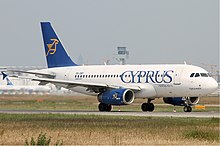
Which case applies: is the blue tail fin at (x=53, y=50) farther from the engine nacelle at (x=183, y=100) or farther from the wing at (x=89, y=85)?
the engine nacelle at (x=183, y=100)

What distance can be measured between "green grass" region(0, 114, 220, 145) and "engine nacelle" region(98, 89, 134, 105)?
15.4 m

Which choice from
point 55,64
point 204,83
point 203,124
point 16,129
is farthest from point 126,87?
point 16,129

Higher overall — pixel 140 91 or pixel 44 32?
pixel 44 32

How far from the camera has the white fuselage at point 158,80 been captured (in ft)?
169

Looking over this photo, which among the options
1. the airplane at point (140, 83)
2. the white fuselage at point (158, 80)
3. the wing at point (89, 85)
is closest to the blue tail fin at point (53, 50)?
the airplane at point (140, 83)

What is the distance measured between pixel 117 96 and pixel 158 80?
3351 millimetres

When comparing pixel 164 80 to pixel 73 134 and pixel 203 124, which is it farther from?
pixel 73 134

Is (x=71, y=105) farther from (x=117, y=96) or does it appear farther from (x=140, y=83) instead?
(x=117, y=96)

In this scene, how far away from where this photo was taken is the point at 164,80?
172ft

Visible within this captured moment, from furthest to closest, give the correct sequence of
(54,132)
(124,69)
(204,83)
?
(124,69) → (204,83) → (54,132)

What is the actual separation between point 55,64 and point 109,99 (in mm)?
10922

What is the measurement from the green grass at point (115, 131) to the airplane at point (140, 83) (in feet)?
49.3

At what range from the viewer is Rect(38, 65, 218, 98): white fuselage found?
5153cm

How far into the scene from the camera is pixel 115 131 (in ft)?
96.8
